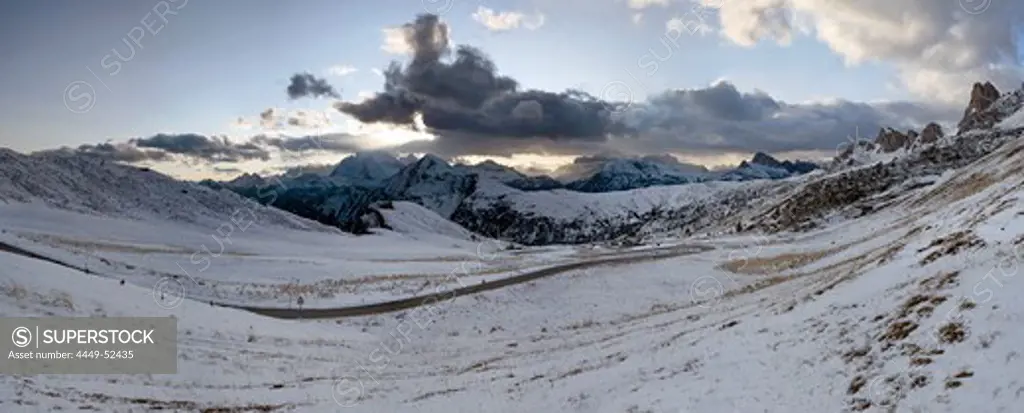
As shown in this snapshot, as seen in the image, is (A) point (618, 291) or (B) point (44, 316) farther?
(A) point (618, 291)

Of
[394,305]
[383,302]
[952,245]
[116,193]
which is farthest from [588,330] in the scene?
[116,193]

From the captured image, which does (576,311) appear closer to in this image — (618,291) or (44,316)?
(618,291)

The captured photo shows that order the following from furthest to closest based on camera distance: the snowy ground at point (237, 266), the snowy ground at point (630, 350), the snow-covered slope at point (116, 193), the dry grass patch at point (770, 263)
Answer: the snow-covered slope at point (116, 193), the dry grass patch at point (770, 263), the snowy ground at point (237, 266), the snowy ground at point (630, 350)

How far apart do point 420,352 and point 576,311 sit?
16.1 m

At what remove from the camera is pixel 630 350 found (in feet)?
94.0

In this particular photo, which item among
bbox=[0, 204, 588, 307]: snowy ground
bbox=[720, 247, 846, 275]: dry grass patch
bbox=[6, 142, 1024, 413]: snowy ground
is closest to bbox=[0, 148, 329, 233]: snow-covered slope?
bbox=[0, 204, 588, 307]: snowy ground

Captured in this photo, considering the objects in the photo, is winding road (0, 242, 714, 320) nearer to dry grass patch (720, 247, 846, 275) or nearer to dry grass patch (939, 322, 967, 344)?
dry grass patch (720, 247, 846, 275)

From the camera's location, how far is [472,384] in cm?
2825

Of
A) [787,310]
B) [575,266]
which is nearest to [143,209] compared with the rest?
[575,266]

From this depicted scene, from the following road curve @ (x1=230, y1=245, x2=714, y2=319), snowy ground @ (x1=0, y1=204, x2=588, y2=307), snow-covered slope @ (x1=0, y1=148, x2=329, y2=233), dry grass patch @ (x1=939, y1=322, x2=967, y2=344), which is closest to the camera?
dry grass patch @ (x1=939, y1=322, x2=967, y2=344)

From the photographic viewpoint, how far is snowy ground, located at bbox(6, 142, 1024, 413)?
49.9 ft

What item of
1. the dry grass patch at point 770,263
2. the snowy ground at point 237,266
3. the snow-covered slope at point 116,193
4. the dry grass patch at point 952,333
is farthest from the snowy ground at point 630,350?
the snow-covered slope at point 116,193

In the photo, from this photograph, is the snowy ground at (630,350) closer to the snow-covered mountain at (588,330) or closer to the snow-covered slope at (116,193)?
the snow-covered mountain at (588,330)

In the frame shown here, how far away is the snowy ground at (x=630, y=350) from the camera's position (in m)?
15.2
